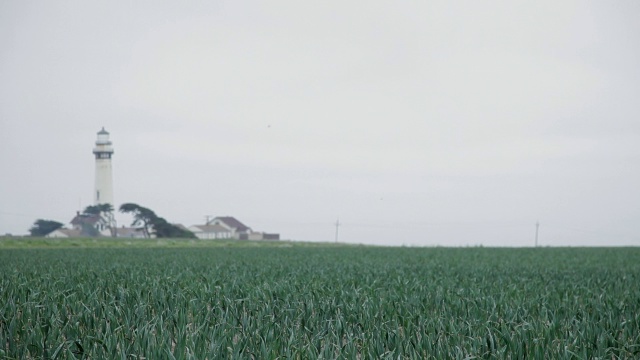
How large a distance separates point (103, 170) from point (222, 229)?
117 feet

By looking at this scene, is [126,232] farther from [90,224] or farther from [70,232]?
[90,224]

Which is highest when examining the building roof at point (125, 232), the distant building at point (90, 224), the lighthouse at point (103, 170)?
the lighthouse at point (103, 170)

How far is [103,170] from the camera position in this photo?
102938mm

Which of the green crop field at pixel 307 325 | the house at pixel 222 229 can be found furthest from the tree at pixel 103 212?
the green crop field at pixel 307 325

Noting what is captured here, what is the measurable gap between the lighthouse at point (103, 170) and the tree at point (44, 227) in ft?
43.0

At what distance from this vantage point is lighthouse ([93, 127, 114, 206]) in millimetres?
101125

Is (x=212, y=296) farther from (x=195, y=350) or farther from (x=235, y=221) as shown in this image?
(x=235, y=221)

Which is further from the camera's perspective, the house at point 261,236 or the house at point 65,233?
the house at point 261,236

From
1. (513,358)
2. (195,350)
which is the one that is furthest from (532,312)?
(195,350)

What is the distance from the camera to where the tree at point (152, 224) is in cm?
9855

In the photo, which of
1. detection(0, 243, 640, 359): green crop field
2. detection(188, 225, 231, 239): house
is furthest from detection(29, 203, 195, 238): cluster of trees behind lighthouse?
detection(0, 243, 640, 359): green crop field

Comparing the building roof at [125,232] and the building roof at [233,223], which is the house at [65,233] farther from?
the building roof at [233,223]

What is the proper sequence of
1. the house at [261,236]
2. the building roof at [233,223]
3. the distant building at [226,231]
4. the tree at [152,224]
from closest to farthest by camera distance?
the tree at [152,224] < the house at [261,236] < the distant building at [226,231] < the building roof at [233,223]

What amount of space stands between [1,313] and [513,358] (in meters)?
6.68
